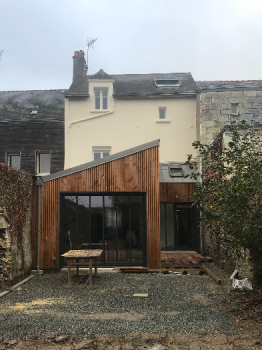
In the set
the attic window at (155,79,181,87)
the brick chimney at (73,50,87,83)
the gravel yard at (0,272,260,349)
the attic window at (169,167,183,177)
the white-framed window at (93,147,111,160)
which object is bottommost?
the gravel yard at (0,272,260,349)

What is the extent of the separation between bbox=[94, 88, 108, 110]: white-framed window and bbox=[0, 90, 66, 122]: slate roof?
2.02 m

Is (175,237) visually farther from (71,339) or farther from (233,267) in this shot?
(71,339)

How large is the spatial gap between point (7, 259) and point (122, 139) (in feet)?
31.1

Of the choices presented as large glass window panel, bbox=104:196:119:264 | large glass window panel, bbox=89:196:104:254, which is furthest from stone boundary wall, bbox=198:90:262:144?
large glass window panel, bbox=89:196:104:254

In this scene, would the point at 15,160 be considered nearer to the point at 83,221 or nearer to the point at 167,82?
the point at 83,221

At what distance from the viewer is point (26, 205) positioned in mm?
9992

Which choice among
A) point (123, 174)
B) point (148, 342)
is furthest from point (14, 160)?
point (148, 342)

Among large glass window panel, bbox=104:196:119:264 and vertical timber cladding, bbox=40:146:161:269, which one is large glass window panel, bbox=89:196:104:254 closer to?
large glass window panel, bbox=104:196:119:264

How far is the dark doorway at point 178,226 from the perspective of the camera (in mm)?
14875

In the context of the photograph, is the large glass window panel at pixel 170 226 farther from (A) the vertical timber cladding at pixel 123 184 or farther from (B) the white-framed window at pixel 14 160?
(B) the white-framed window at pixel 14 160

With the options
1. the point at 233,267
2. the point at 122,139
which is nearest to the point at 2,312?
the point at 233,267

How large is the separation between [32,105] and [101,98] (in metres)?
4.39

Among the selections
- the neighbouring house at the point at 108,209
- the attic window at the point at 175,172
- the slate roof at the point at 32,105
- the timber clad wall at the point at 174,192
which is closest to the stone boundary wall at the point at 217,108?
the attic window at the point at 175,172

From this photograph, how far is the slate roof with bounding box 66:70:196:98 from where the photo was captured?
17.0 m
